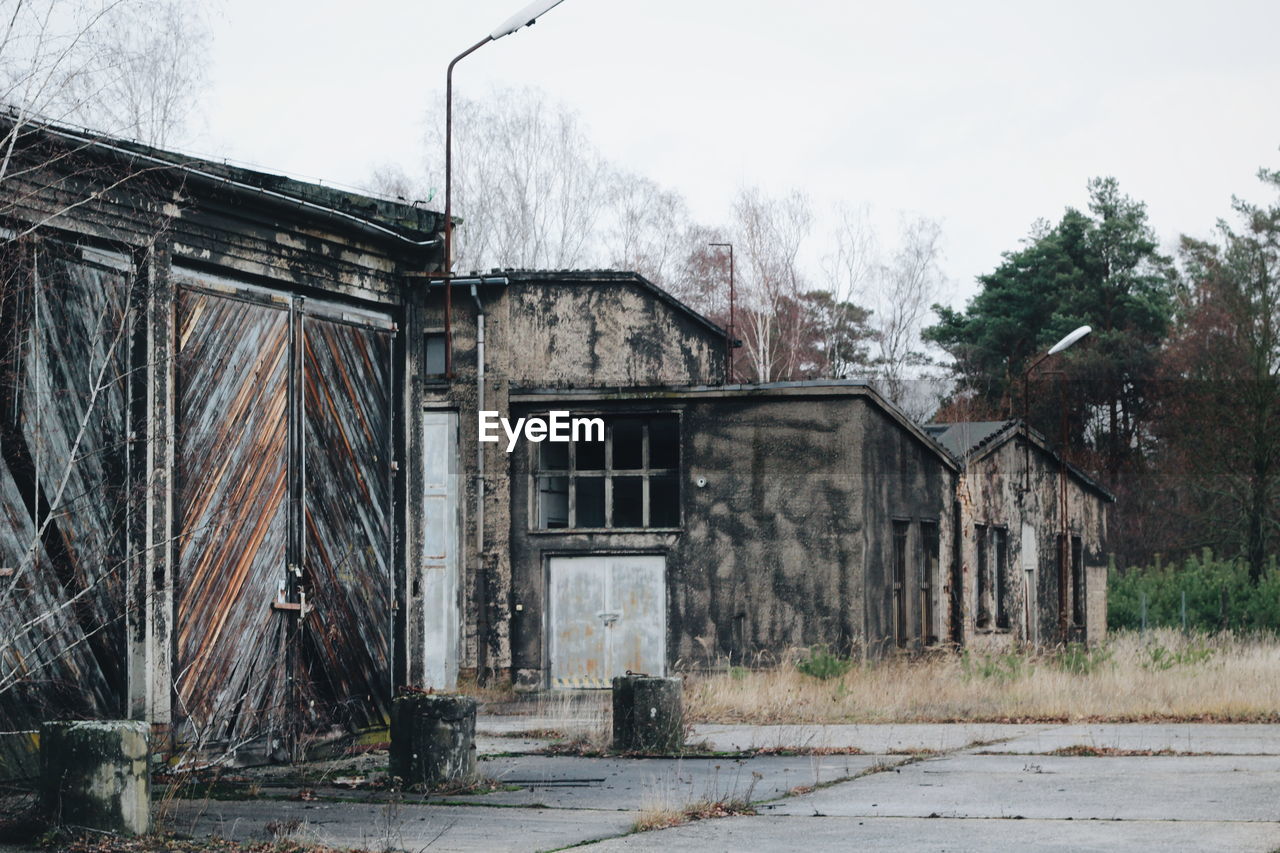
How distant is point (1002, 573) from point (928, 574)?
391 cm

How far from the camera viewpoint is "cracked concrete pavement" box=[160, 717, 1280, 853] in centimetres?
748

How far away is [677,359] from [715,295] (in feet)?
65.6

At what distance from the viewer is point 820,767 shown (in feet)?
36.2

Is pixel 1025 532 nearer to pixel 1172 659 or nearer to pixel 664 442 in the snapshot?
pixel 664 442

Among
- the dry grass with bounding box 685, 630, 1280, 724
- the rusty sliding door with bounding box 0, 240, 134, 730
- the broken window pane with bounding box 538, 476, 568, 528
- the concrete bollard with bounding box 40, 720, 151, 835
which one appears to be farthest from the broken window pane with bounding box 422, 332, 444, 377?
the concrete bollard with bounding box 40, 720, 151, 835

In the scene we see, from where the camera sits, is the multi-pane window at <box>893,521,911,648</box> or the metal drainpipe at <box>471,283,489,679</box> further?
the multi-pane window at <box>893,521,911,648</box>

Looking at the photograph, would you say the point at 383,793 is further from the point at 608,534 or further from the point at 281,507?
the point at 608,534

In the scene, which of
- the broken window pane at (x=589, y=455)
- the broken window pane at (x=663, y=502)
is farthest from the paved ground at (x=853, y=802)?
the broken window pane at (x=589, y=455)

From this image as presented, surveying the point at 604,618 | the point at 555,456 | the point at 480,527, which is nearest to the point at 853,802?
the point at 604,618

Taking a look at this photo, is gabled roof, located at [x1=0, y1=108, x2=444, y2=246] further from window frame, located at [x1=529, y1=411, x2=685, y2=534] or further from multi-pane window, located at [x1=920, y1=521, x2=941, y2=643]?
multi-pane window, located at [x1=920, y1=521, x2=941, y2=643]

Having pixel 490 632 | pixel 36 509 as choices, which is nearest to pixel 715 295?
pixel 490 632

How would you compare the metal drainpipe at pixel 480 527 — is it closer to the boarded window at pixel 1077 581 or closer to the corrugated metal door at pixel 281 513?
the corrugated metal door at pixel 281 513

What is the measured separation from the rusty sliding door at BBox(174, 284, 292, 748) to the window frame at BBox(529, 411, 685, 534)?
11070mm

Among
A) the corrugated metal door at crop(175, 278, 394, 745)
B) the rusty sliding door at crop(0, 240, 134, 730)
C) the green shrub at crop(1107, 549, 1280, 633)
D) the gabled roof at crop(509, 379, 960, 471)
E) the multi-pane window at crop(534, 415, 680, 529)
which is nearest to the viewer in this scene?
the rusty sliding door at crop(0, 240, 134, 730)
